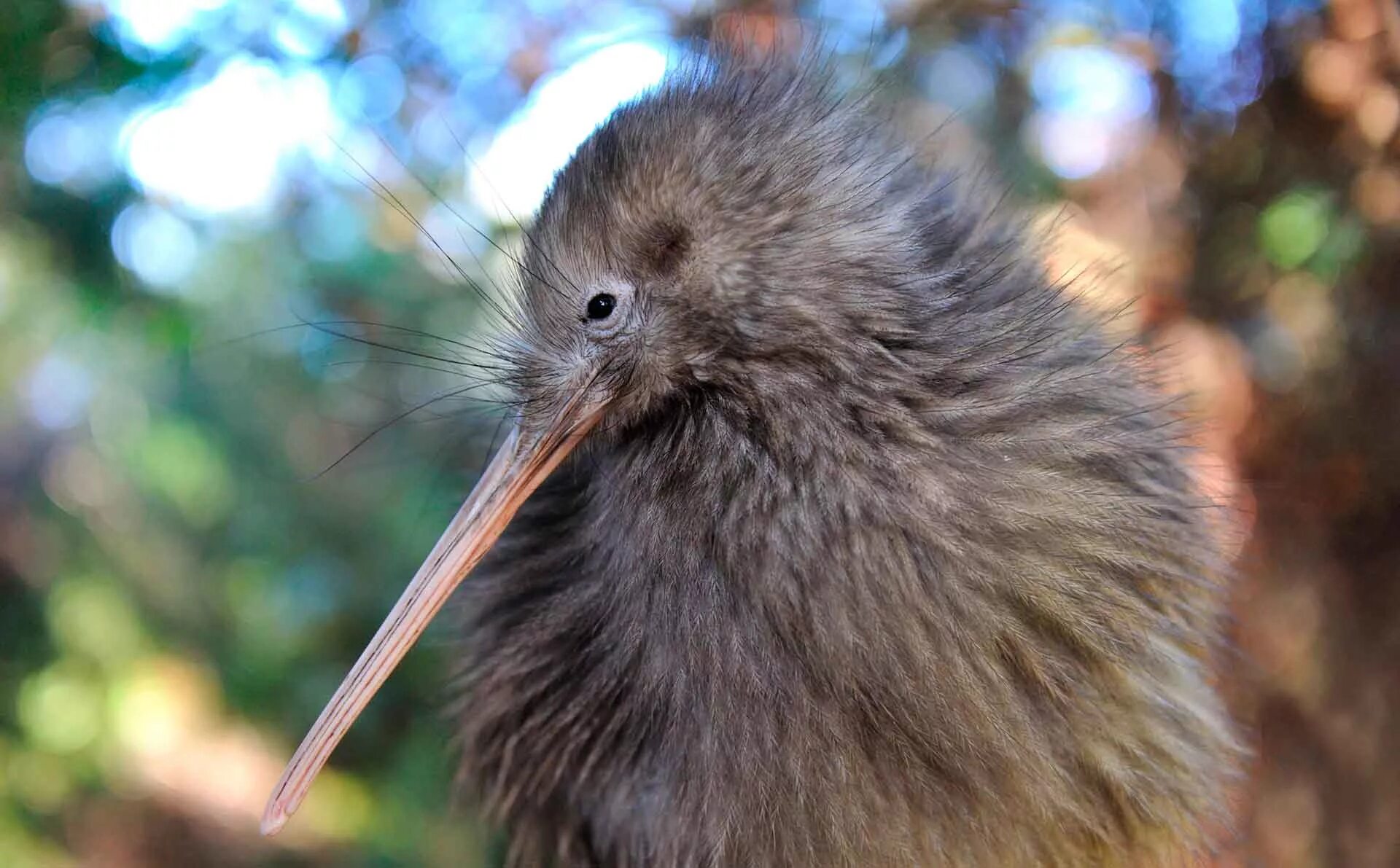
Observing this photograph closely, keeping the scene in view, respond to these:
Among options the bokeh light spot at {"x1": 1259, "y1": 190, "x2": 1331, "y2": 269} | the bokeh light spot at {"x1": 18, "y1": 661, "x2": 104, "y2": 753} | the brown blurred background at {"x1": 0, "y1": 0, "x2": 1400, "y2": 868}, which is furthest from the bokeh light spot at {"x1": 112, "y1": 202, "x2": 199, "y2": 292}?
the bokeh light spot at {"x1": 1259, "y1": 190, "x2": 1331, "y2": 269}

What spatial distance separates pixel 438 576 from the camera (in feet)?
1.53

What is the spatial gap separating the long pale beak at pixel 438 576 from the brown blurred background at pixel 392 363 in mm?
184

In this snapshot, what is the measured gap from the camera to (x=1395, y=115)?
843 mm

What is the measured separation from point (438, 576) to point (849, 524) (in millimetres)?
208

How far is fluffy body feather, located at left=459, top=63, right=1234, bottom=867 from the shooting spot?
42 cm

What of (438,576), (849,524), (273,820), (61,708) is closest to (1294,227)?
(849,524)

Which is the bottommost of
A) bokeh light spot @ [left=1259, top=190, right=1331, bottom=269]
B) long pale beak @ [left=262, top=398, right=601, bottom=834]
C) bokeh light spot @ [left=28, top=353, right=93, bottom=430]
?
bokeh light spot @ [left=28, top=353, right=93, bottom=430]

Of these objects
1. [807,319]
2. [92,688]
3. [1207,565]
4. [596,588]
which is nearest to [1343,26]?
[1207,565]

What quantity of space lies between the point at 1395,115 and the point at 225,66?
3.56 ft

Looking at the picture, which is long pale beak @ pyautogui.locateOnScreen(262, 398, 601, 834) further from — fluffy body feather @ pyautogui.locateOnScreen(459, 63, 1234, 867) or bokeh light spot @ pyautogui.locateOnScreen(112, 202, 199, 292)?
bokeh light spot @ pyautogui.locateOnScreen(112, 202, 199, 292)

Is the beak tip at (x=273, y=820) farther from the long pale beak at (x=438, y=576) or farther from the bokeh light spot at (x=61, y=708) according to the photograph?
the bokeh light spot at (x=61, y=708)

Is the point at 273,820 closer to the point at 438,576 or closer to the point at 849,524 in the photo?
the point at 438,576

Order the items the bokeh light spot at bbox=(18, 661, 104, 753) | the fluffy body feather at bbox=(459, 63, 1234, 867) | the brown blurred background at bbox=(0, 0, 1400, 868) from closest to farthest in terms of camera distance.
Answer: the fluffy body feather at bbox=(459, 63, 1234, 867)
the brown blurred background at bbox=(0, 0, 1400, 868)
the bokeh light spot at bbox=(18, 661, 104, 753)

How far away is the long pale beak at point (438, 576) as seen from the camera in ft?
1.46
